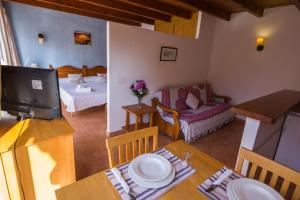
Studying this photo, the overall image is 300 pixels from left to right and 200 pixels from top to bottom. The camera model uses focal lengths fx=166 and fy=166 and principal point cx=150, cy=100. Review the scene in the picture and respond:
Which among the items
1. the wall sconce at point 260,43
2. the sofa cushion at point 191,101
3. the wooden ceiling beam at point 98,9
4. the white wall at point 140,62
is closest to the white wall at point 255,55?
the wall sconce at point 260,43

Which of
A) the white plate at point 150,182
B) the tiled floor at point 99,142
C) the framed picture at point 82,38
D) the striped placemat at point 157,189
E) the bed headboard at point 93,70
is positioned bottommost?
the tiled floor at point 99,142

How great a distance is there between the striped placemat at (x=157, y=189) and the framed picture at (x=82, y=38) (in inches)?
190

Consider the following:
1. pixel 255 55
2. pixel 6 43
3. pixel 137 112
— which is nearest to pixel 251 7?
pixel 255 55

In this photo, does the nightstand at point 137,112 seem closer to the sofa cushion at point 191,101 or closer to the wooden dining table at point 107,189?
the sofa cushion at point 191,101

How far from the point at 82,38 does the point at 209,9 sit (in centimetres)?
364

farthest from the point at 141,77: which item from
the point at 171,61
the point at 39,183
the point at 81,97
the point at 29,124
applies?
the point at 39,183

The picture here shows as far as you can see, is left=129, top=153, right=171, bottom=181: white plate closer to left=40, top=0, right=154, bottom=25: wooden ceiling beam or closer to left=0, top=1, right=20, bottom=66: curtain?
left=40, top=0, right=154, bottom=25: wooden ceiling beam

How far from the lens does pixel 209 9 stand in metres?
3.33

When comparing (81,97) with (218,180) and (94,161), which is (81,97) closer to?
(94,161)

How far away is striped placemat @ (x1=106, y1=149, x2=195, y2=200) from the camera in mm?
861

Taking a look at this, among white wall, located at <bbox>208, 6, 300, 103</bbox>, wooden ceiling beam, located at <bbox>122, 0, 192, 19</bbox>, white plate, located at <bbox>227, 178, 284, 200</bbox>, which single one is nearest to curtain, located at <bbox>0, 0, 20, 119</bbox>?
wooden ceiling beam, located at <bbox>122, 0, 192, 19</bbox>

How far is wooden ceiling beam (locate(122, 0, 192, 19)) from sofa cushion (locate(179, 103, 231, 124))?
2.13 m

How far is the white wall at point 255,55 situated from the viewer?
325 cm

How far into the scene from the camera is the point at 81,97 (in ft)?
10.8
